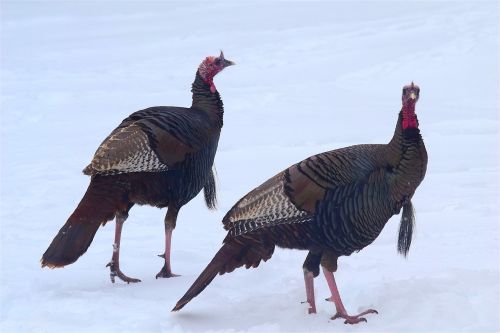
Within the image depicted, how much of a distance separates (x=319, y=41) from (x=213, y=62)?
11.1 m

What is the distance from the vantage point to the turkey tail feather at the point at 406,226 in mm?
5012

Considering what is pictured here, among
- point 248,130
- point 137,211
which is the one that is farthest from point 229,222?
point 248,130

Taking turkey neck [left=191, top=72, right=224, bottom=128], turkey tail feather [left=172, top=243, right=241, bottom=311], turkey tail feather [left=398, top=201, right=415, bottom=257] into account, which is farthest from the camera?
turkey neck [left=191, top=72, right=224, bottom=128]

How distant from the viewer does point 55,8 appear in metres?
24.2

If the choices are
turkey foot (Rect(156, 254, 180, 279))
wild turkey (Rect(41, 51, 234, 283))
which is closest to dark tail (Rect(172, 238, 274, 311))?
wild turkey (Rect(41, 51, 234, 283))

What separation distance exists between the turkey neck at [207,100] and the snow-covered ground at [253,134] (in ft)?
3.40

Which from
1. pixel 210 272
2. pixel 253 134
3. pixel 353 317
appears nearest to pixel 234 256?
pixel 210 272

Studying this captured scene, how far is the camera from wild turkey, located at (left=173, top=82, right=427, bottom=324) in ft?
15.3

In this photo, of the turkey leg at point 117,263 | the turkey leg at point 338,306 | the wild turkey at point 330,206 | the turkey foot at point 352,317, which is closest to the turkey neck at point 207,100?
the turkey leg at point 117,263

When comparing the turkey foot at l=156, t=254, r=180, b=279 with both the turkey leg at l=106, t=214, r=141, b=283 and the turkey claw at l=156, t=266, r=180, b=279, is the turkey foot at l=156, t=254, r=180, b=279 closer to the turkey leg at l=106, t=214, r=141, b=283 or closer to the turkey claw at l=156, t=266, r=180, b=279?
the turkey claw at l=156, t=266, r=180, b=279

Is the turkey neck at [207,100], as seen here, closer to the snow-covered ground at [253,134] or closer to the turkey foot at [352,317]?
the snow-covered ground at [253,134]

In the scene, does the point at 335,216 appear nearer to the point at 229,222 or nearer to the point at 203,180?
the point at 229,222

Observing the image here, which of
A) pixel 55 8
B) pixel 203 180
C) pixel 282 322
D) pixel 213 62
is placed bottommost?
pixel 282 322

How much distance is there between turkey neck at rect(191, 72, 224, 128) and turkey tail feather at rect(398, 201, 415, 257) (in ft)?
5.48
